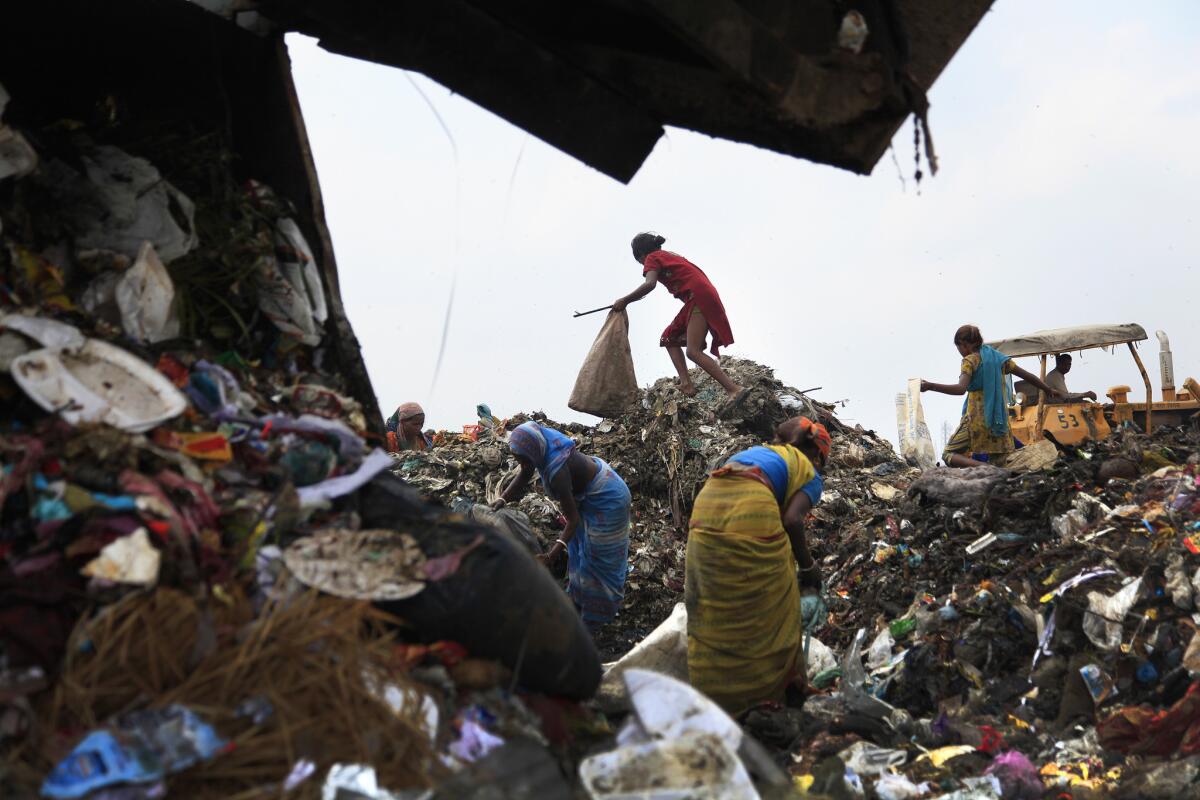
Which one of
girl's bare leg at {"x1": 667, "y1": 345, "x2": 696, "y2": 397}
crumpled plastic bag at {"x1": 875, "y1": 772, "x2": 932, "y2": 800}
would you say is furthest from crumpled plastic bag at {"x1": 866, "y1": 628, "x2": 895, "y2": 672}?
girl's bare leg at {"x1": 667, "y1": 345, "x2": 696, "y2": 397}

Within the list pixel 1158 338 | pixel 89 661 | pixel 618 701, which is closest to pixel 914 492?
pixel 618 701

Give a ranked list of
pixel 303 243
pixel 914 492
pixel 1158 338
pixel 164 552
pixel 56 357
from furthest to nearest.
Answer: pixel 1158 338 < pixel 914 492 < pixel 303 243 < pixel 56 357 < pixel 164 552

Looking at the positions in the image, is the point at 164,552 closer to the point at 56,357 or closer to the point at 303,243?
the point at 56,357

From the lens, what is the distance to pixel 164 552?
89.4 inches

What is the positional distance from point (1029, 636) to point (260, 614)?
4640mm

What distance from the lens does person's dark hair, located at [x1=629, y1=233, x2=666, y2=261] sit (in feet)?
30.9

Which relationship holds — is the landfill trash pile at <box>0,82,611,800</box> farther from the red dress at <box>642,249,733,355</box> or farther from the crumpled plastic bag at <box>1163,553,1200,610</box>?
the red dress at <box>642,249,733,355</box>

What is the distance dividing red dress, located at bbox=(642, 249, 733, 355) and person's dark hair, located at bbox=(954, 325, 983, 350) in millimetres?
1928

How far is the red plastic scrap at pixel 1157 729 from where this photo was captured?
4113mm

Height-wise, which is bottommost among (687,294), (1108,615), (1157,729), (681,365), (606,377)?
(1157,729)

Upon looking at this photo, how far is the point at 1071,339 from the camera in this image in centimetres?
1641

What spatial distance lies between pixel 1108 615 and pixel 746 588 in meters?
1.72

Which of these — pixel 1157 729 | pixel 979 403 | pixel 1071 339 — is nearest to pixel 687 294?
pixel 979 403

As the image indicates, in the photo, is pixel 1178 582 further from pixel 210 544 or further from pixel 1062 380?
pixel 1062 380
